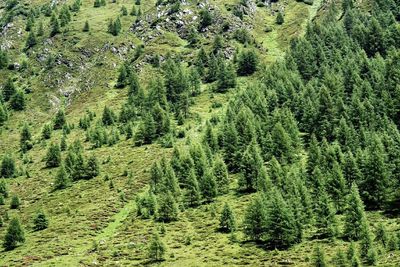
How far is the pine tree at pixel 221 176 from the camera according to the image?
114m

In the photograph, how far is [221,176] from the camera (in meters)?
115

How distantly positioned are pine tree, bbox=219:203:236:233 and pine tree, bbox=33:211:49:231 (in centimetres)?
4434

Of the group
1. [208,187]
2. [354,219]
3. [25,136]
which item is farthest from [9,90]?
[354,219]

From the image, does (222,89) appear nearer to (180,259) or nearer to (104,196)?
(104,196)

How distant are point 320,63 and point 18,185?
391 ft

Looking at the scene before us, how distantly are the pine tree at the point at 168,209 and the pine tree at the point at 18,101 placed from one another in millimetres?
112009

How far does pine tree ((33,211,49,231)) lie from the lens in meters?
107

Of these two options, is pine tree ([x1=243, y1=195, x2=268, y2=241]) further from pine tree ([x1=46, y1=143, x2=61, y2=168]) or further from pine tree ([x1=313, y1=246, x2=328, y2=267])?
pine tree ([x1=46, y1=143, x2=61, y2=168])

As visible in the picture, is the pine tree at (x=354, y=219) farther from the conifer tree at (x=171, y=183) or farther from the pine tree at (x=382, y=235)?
the conifer tree at (x=171, y=183)

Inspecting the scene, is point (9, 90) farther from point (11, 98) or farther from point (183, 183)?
point (183, 183)

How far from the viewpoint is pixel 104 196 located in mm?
120312

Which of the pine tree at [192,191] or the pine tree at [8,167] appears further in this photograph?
the pine tree at [8,167]

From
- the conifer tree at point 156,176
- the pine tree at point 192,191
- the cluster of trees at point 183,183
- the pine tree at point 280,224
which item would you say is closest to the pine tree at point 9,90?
the cluster of trees at point 183,183

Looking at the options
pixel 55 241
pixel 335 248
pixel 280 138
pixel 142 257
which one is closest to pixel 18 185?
pixel 55 241
